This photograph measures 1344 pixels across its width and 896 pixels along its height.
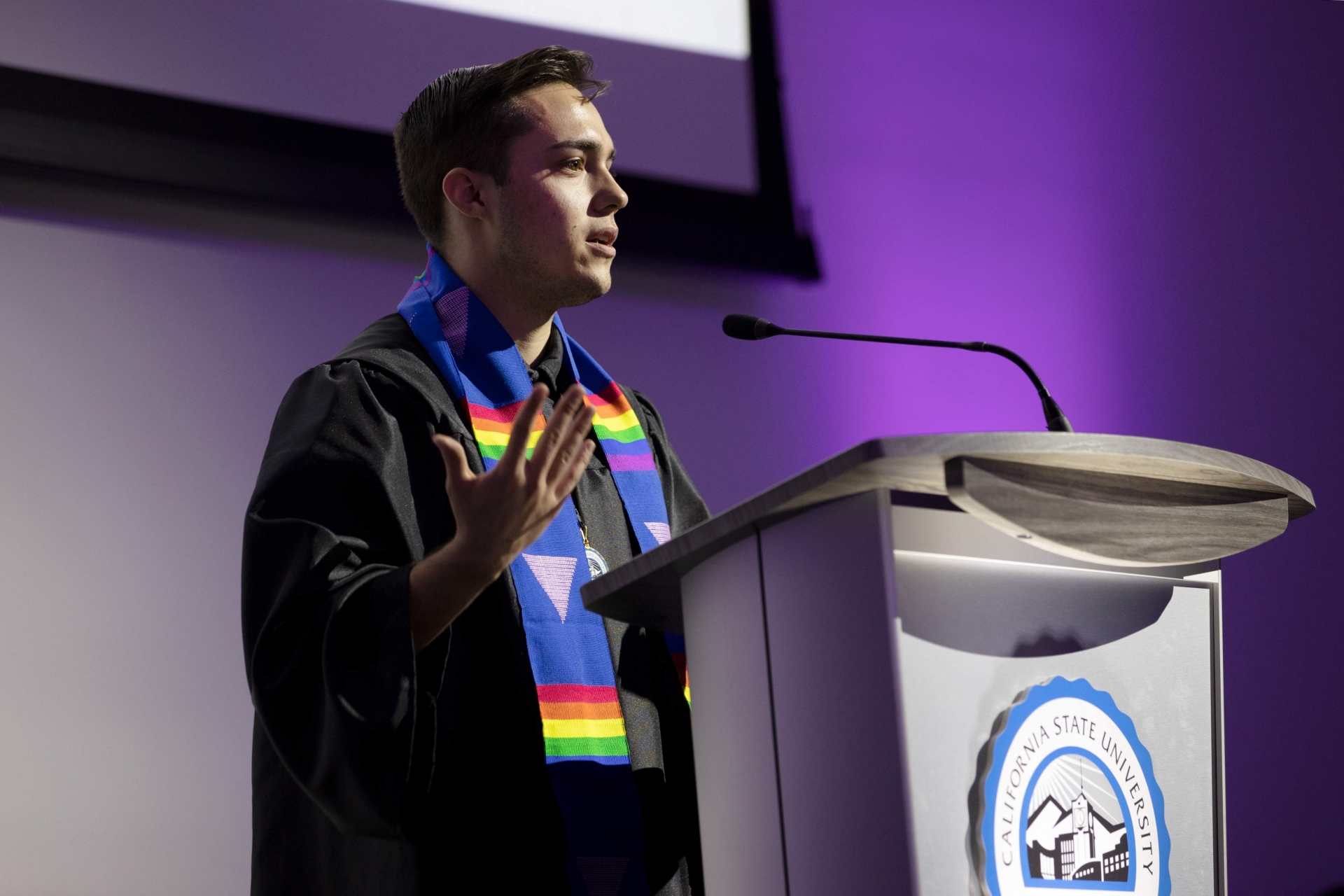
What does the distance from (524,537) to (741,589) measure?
19 cm

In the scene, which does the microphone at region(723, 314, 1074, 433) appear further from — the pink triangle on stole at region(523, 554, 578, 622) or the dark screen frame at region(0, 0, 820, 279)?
the dark screen frame at region(0, 0, 820, 279)

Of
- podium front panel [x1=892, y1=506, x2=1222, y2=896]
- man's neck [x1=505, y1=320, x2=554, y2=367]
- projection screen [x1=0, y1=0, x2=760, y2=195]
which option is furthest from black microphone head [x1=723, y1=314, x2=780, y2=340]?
projection screen [x1=0, y1=0, x2=760, y2=195]

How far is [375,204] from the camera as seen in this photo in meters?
2.47

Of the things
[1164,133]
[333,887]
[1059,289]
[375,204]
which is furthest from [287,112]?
[1164,133]

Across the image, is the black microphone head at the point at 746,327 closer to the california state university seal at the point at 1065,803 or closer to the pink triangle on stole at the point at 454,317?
the pink triangle on stole at the point at 454,317

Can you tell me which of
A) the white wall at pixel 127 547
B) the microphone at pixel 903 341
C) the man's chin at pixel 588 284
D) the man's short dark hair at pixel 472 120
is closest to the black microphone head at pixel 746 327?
the microphone at pixel 903 341

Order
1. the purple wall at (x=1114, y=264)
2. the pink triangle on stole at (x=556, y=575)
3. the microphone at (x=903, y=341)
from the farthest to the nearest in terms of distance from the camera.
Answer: the purple wall at (x=1114, y=264), the pink triangle on stole at (x=556, y=575), the microphone at (x=903, y=341)

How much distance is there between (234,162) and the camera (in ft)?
7.63

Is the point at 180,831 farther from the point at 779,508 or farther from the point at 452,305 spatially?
the point at 779,508

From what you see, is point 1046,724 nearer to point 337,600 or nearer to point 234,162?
point 337,600

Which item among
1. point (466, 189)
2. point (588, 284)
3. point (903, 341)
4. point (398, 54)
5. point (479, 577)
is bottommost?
point (479, 577)

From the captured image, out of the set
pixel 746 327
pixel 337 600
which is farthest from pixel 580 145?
pixel 337 600

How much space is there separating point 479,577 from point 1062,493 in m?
0.49

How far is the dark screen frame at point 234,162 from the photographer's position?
85.6 inches
